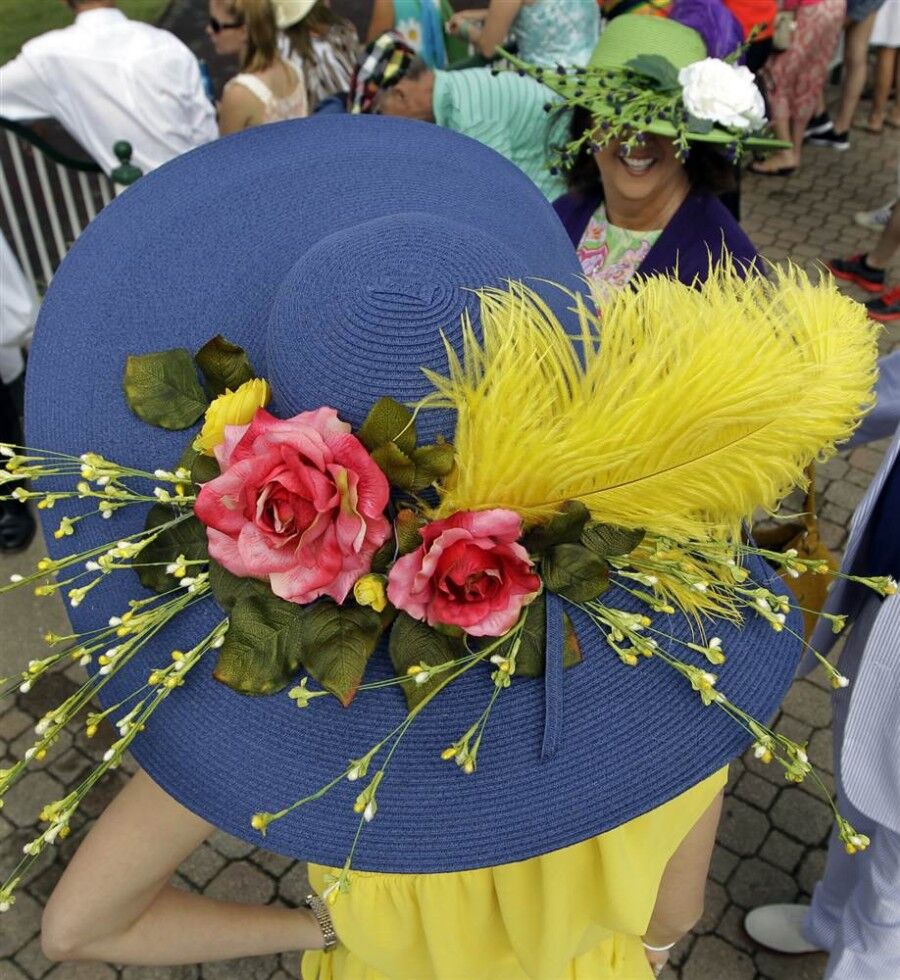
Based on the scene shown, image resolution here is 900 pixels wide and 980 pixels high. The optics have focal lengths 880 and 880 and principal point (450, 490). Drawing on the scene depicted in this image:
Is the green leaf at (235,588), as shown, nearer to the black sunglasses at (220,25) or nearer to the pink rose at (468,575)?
the pink rose at (468,575)

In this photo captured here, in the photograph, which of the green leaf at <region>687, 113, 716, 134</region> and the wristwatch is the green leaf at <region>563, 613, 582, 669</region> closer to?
the wristwatch

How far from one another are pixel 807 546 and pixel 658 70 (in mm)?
1649

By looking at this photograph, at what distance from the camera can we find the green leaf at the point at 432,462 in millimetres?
1149

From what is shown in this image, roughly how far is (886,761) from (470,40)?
488 cm

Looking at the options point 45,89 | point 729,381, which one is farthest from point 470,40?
point 729,381

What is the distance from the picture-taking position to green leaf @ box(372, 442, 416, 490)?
44.4 inches

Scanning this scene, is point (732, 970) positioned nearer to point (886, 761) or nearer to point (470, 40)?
point (886, 761)

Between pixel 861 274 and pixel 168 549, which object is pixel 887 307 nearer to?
pixel 861 274

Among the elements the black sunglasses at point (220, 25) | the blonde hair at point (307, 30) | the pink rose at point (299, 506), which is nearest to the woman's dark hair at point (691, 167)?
the blonde hair at point (307, 30)

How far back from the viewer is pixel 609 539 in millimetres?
1207

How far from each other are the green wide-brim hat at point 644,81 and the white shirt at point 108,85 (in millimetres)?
2125

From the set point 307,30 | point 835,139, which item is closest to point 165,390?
point 307,30

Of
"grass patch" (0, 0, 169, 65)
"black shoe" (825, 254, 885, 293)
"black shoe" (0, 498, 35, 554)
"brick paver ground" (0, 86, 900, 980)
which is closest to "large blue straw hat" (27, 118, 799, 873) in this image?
"brick paver ground" (0, 86, 900, 980)

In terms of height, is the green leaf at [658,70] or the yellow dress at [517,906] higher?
the green leaf at [658,70]
